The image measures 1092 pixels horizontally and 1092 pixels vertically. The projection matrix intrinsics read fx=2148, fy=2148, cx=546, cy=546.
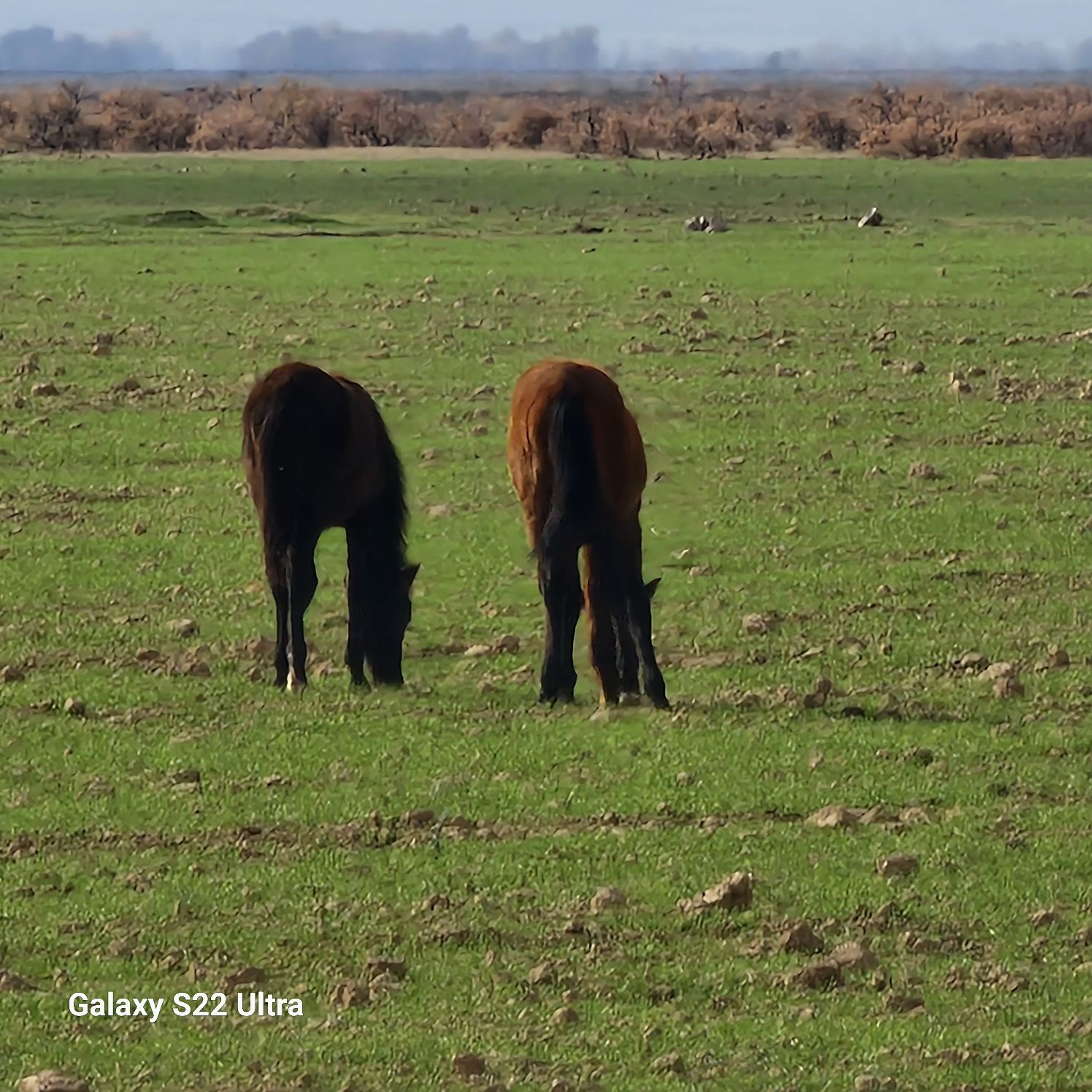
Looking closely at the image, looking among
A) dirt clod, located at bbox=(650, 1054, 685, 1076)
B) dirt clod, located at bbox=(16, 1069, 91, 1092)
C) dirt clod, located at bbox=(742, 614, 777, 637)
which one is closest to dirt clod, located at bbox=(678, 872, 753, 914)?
dirt clod, located at bbox=(650, 1054, 685, 1076)

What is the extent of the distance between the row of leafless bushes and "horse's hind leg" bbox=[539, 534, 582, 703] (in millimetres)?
45775

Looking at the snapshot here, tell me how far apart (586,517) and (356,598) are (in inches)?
50.2

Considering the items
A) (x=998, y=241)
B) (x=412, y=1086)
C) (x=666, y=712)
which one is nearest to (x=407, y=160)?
(x=998, y=241)

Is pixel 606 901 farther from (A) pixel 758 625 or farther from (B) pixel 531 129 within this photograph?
(B) pixel 531 129

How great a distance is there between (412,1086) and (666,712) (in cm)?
342

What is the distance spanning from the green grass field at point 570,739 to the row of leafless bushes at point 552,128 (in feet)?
118

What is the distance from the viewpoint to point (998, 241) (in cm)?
2928

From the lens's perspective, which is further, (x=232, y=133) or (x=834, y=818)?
(x=232, y=133)

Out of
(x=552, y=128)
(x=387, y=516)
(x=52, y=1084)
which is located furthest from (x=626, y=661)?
(x=552, y=128)

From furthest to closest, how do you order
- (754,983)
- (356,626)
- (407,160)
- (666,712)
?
(407,160) < (356,626) < (666,712) < (754,983)

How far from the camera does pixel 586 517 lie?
837 cm

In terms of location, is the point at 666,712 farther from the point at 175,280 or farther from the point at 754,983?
the point at 175,280

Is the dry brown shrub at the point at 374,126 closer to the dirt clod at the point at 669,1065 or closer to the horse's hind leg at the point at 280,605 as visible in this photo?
the horse's hind leg at the point at 280,605

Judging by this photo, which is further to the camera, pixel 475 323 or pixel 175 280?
pixel 175 280
